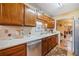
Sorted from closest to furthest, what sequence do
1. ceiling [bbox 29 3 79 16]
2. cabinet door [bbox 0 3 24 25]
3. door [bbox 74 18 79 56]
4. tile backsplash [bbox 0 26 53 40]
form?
ceiling [bbox 29 3 79 16] < cabinet door [bbox 0 3 24 25] < door [bbox 74 18 79 56] < tile backsplash [bbox 0 26 53 40]

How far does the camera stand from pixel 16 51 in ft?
6.56

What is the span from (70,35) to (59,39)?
23 cm

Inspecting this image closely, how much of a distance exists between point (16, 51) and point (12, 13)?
0.80 metres

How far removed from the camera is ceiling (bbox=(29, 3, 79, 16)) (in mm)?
2023

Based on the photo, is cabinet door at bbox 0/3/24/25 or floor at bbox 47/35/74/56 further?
floor at bbox 47/35/74/56

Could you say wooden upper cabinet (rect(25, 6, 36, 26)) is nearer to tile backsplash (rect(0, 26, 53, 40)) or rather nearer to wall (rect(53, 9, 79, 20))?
tile backsplash (rect(0, 26, 53, 40))

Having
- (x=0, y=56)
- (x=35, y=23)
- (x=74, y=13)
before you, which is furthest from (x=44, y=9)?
(x=0, y=56)

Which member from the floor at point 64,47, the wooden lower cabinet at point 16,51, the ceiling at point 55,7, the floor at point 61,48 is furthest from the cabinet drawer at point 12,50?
the ceiling at point 55,7

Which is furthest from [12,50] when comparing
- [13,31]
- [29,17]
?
[29,17]

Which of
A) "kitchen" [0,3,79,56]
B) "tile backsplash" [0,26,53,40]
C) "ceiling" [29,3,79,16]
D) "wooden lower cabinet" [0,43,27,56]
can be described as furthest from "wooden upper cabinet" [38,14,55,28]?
"wooden lower cabinet" [0,43,27,56]

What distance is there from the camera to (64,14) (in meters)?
2.22

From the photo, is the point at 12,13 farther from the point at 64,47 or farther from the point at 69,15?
the point at 64,47

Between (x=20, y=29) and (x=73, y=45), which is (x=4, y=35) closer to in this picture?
(x=20, y=29)

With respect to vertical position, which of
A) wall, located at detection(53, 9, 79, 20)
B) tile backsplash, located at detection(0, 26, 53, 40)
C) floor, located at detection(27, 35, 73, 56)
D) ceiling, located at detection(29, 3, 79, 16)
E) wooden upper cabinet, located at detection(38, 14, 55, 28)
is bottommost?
floor, located at detection(27, 35, 73, 56)
